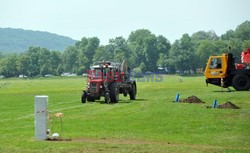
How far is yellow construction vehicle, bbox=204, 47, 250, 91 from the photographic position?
44.3m

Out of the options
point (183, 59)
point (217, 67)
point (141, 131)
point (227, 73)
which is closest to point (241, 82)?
point (227, 73)

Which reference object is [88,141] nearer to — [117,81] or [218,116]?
[218,116]

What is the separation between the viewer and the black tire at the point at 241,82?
4409 centimetres

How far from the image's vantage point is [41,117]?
1666cm

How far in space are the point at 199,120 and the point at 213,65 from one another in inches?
934

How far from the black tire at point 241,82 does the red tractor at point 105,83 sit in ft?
34.5

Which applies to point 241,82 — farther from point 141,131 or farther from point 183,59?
point 183,59

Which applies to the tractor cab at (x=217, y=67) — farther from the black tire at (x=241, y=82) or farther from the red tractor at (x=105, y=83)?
the red tractor at (x=105, y=83)

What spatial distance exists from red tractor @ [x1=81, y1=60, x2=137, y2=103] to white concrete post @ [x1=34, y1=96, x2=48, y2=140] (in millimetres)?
18783

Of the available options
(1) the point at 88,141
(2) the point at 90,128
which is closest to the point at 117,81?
(2) the point at 90,128

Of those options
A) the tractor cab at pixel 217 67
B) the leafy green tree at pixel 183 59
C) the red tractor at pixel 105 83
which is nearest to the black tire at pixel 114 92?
the red tractor at pixel 105 83

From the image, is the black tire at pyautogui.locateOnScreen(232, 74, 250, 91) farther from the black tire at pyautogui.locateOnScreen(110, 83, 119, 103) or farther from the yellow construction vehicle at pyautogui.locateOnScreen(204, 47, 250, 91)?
the black tire at pyautogui.locateOnScreen(110, 83, 119, 103)

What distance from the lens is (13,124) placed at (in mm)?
22781

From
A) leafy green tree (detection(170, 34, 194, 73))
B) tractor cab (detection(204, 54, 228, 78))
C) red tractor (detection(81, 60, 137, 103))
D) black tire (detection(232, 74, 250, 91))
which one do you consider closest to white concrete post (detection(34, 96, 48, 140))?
red tractor (detection(81, 60, 137, 103))
